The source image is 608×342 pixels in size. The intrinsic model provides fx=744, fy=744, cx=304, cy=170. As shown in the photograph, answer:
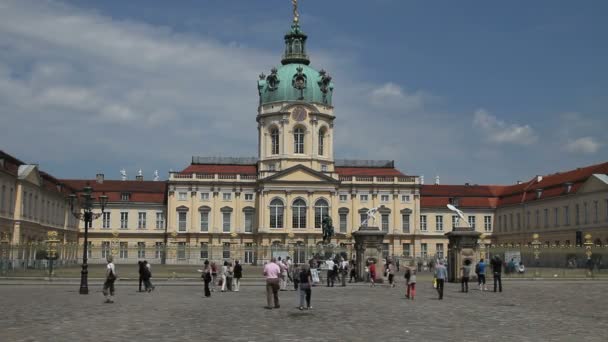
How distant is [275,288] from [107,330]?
24.7ft

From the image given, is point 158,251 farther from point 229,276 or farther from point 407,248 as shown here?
point 407,248

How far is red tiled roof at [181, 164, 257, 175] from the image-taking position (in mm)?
96713

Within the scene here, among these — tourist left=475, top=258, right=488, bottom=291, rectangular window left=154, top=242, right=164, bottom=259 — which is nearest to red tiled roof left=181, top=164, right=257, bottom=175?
rectangular window left=154, top=242, right=164, bottom=259

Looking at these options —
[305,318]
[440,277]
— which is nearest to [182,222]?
[440,277]

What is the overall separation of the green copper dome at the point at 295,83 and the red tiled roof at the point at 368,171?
10.0 metres

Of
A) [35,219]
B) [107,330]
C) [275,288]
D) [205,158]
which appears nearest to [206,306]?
[275,288]

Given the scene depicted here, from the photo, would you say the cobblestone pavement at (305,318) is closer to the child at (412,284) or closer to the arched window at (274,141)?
the child at (412,284)

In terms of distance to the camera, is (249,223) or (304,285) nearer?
(304,285)

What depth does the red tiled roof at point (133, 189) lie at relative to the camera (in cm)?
9888

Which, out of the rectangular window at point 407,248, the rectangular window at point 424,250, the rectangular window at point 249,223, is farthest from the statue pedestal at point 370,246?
the rectangular window at point 424,250

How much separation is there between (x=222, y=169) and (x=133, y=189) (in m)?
12.4

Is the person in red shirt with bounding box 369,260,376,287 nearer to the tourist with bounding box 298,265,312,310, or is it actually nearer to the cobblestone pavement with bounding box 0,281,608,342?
the cobblestone pavement with bounding box 0,281,608,342

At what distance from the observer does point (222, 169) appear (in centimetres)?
9962

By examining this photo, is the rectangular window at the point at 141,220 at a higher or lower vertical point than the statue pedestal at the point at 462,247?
higher
